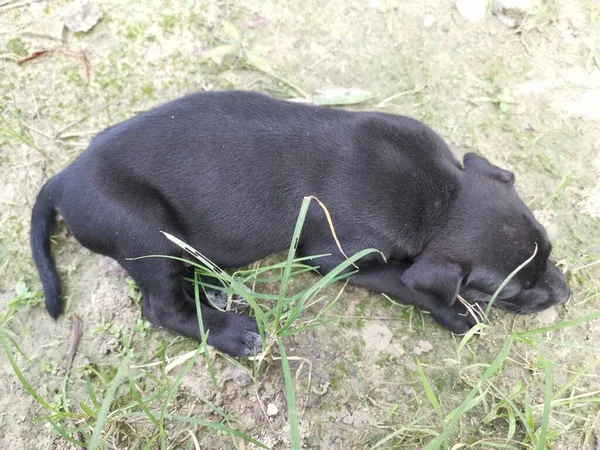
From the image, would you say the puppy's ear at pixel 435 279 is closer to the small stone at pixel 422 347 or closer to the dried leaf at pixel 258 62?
the small stone at pixel 422 347

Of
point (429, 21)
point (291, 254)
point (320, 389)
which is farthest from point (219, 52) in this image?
point (320, 389)

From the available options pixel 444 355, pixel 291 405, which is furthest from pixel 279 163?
pixel 444 355

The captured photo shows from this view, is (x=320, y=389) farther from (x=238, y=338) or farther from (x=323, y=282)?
(x=323, y=282)

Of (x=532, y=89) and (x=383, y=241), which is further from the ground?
(x=532, y=89)

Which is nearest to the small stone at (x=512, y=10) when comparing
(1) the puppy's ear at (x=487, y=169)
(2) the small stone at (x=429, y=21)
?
(2) the small stone at (x=429, y=21)

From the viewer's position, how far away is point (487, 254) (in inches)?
115

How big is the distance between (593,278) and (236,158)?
256 centimetres

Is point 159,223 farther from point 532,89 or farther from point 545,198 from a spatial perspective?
point 532,89

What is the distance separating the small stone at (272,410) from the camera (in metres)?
3.04

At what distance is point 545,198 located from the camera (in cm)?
375

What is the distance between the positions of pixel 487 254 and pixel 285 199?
121 cm

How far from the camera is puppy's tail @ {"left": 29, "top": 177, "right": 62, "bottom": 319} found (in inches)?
128

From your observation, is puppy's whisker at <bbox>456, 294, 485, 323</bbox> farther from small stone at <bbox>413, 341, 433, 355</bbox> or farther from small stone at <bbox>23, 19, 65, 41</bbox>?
small stone at <bbox>23, 19, 65, 41</bbox>

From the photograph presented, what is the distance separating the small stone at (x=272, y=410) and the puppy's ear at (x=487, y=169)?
1.93 metres
